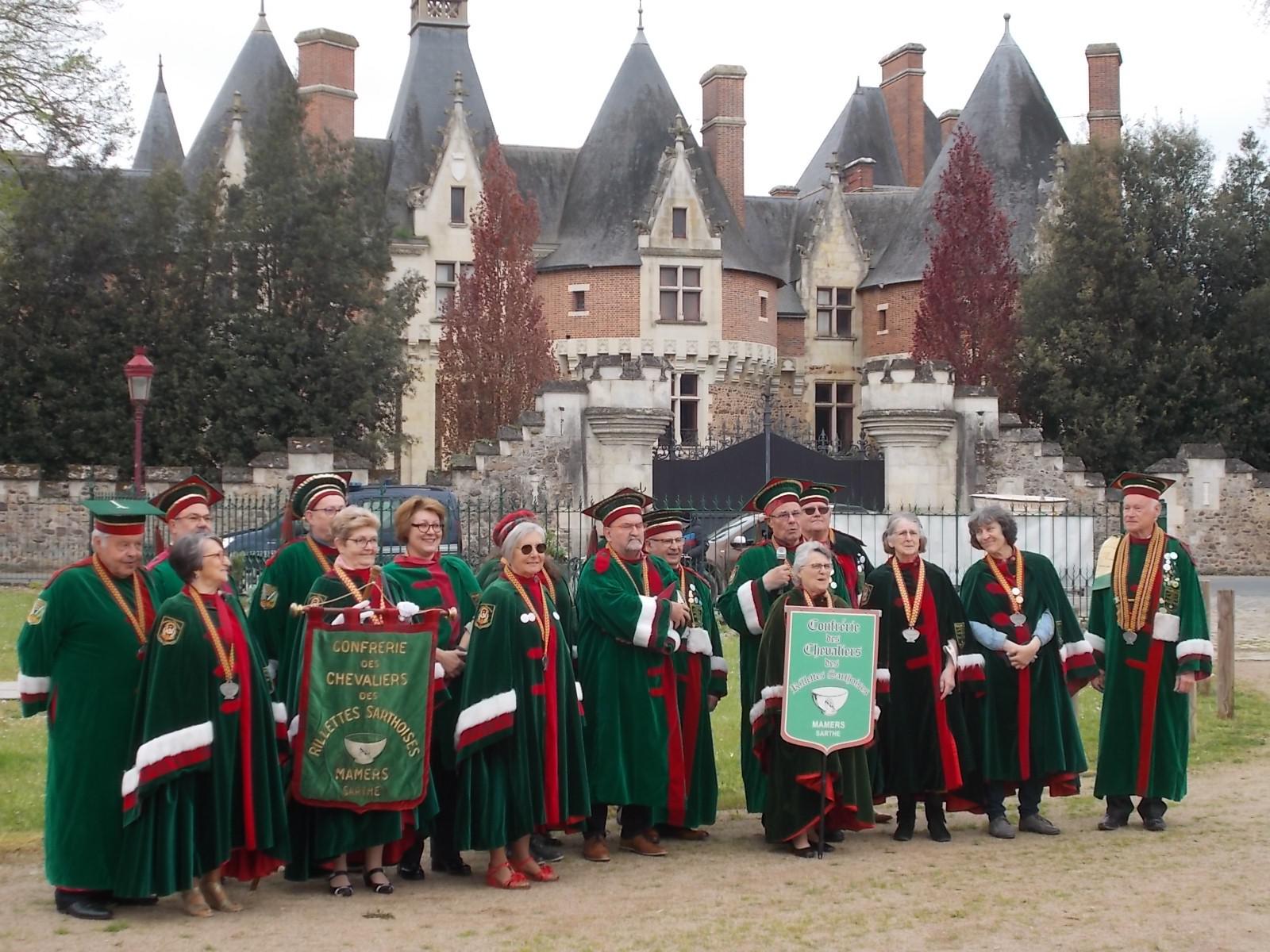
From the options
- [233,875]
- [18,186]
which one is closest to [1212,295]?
[18,186]

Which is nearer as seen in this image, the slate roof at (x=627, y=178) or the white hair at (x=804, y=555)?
the white hair at (x=804, y=555)

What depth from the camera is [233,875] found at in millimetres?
6988

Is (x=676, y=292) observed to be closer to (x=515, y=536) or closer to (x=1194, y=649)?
(x=1194, y=649)

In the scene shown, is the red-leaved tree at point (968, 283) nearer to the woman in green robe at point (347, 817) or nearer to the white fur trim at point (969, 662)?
the white fur trim at point (969, 662)

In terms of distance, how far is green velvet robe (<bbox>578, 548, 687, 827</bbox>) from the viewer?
802cm

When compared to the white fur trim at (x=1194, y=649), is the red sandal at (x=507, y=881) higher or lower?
lower

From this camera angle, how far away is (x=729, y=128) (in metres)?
41.3

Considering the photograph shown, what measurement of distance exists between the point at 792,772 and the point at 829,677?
524 millimetres

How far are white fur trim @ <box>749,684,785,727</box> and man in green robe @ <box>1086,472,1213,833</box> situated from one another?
6.78ft

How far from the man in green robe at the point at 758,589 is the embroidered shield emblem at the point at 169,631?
320 centimetres

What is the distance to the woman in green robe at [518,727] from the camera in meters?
7.35

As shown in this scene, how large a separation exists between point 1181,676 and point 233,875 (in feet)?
16.9

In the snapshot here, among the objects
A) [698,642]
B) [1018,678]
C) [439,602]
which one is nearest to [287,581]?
[439,602]

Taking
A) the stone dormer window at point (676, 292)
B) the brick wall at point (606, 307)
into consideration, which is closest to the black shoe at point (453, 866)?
the brick wall at point (606, 307)
